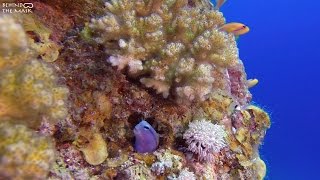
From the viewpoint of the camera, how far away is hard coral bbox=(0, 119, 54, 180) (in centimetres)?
152

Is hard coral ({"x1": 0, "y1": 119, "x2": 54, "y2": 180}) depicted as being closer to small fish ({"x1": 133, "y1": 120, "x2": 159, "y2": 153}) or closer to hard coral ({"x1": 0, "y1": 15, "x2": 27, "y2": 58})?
hard coral ({"x1": 0, "y1": 15, "x2": 27, "y2": 58})

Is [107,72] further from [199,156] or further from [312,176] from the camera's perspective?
[312,176]

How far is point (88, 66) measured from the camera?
2797 mm

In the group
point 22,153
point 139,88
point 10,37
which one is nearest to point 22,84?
point 10,37

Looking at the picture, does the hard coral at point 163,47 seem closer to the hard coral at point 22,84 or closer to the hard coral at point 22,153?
the hard coral at point 22,84

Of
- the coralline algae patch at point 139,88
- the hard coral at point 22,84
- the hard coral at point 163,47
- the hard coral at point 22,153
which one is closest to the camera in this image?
the hard coral at point 22,153

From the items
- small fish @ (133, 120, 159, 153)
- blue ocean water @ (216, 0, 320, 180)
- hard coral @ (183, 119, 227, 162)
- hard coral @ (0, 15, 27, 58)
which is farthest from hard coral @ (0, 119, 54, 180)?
blue ocean water @ (216, 0, 320, 180)

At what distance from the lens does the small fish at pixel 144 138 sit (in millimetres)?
2670

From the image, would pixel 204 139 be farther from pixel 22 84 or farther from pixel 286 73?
pixel 286 73

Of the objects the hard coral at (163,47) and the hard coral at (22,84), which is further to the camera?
the hard coral at (163,47)

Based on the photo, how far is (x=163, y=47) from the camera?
2.84m

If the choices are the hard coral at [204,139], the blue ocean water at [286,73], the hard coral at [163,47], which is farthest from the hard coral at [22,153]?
the blue ocean water at [286,73]

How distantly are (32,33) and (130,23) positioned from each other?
0.84 m

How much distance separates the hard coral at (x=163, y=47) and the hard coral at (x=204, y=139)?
26 cm
